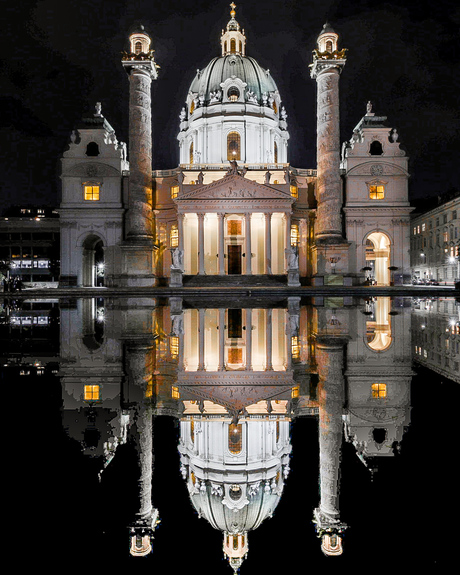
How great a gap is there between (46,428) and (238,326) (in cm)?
855

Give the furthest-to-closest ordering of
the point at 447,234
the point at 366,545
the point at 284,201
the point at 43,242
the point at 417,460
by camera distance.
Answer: the point at 43,242, the point at 447,234, the point at 284,201, the point at 417,460, the point at 366,545

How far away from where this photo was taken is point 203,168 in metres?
51.8

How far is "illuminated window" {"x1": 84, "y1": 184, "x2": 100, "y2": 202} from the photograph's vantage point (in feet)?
168

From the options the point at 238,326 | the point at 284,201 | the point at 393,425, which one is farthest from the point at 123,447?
the point at 284,201

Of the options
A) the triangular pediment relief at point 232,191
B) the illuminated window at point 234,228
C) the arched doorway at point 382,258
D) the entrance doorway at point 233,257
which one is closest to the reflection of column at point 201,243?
the triangular pediment relief at point 232,191

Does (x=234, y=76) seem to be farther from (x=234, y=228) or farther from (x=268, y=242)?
(x=268, y=242)


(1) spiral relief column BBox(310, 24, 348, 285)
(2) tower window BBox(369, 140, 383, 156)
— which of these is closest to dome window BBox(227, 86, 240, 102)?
(1) spiral relief column BBox(310, 24, 348, 285)

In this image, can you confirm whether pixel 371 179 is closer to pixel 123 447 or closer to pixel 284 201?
pixel 284 201

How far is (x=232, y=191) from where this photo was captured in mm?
46750

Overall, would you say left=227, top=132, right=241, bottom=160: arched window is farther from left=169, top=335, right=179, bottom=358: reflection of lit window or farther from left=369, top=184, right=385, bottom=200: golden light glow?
left=169, top=335, right=179, bottom=358: reflection of lit window

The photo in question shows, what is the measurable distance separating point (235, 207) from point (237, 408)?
43.4 m

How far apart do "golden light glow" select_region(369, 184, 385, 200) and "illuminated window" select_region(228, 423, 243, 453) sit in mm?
50492

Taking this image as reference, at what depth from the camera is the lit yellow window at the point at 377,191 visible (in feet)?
167

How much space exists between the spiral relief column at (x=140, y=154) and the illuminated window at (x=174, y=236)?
4.70 meters
